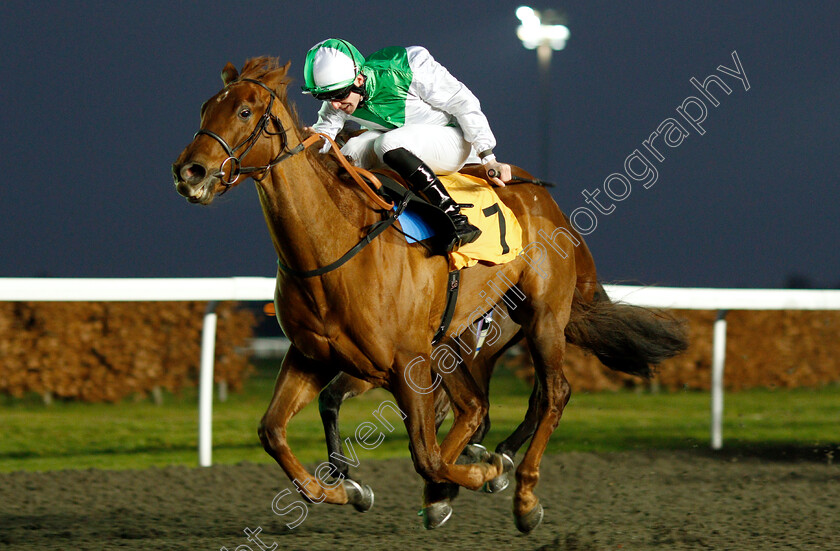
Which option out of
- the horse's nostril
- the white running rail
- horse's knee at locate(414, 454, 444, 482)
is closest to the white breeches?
the horse's nostril

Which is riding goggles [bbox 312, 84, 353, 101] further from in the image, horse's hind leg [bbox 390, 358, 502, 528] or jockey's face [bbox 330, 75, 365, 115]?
horse's hind leg [bbox 390, 358, 502, 528]

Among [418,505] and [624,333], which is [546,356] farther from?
[418,505]

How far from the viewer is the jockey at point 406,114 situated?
10.4 feet

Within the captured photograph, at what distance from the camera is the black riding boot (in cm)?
330

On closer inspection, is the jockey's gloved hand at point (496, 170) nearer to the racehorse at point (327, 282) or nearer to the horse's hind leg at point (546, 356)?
the racehorse at point (327, 282)

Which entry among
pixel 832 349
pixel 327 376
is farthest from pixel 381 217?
pixel 832 349

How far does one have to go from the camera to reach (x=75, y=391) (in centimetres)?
564

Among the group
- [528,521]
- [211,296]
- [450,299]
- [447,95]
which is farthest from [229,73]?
[211,296]

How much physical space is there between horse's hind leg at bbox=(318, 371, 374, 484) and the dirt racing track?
379 millimetres

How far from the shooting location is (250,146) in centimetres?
273

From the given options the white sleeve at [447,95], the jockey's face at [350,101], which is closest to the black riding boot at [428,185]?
the jockey's face at [350,101]

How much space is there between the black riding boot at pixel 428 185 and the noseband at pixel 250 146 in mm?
519

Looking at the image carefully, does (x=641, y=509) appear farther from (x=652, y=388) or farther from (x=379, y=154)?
(x=652, y=388)

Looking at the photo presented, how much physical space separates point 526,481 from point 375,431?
318 cm
